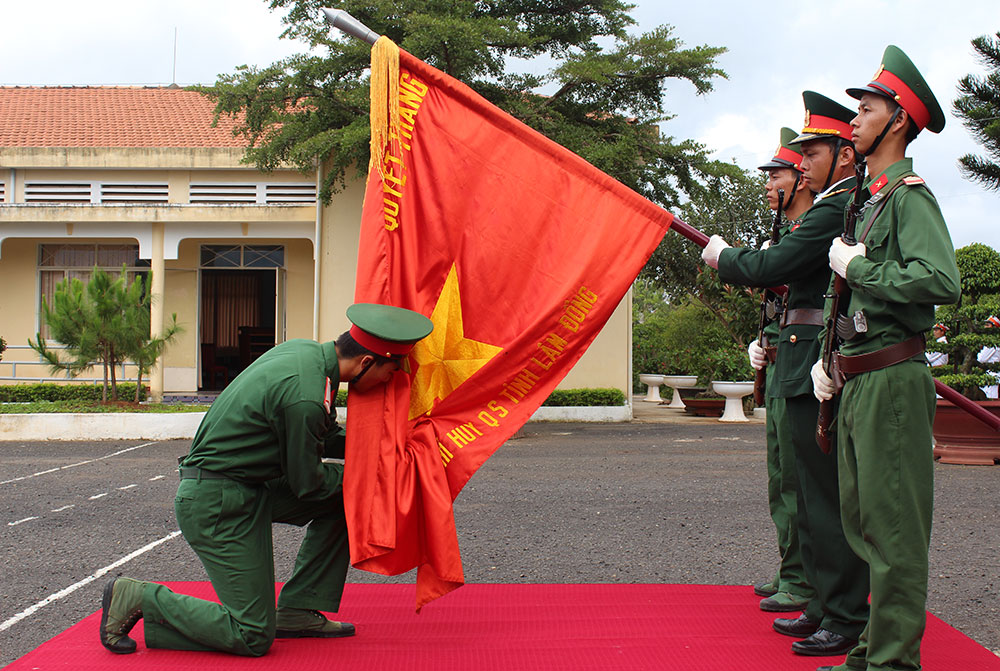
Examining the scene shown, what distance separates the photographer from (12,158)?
17.0 m

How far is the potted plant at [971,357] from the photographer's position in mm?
10344

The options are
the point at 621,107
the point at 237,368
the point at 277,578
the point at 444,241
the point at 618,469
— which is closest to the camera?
the point at 444,241

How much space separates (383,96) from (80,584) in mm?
3191

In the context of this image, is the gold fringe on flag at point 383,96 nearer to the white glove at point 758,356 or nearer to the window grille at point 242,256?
the white glove at point 758,356

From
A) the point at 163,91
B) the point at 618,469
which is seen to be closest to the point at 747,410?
the point at 618,469

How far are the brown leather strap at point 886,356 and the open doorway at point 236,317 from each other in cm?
1772

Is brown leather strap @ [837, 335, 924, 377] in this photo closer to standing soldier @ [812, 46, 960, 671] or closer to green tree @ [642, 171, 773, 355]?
standing soldier @ [812, 46, 960, 671]

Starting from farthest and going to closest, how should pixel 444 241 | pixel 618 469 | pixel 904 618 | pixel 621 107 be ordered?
pixel 621 107 < pixel 618 469 < pixel 444 241 < pixel 904 618

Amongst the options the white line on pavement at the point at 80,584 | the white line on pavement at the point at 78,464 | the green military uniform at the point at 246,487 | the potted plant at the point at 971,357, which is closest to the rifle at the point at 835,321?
the green military uniform at the point at 246,487

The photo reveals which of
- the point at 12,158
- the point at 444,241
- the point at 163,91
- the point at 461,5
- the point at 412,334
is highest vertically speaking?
the point at 163,91

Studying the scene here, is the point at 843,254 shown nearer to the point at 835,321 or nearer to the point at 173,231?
the point at 835,321

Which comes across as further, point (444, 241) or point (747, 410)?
point (747, 410)

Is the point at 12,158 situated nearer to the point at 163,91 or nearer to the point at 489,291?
the point at 163,91

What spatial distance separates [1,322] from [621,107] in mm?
13171
